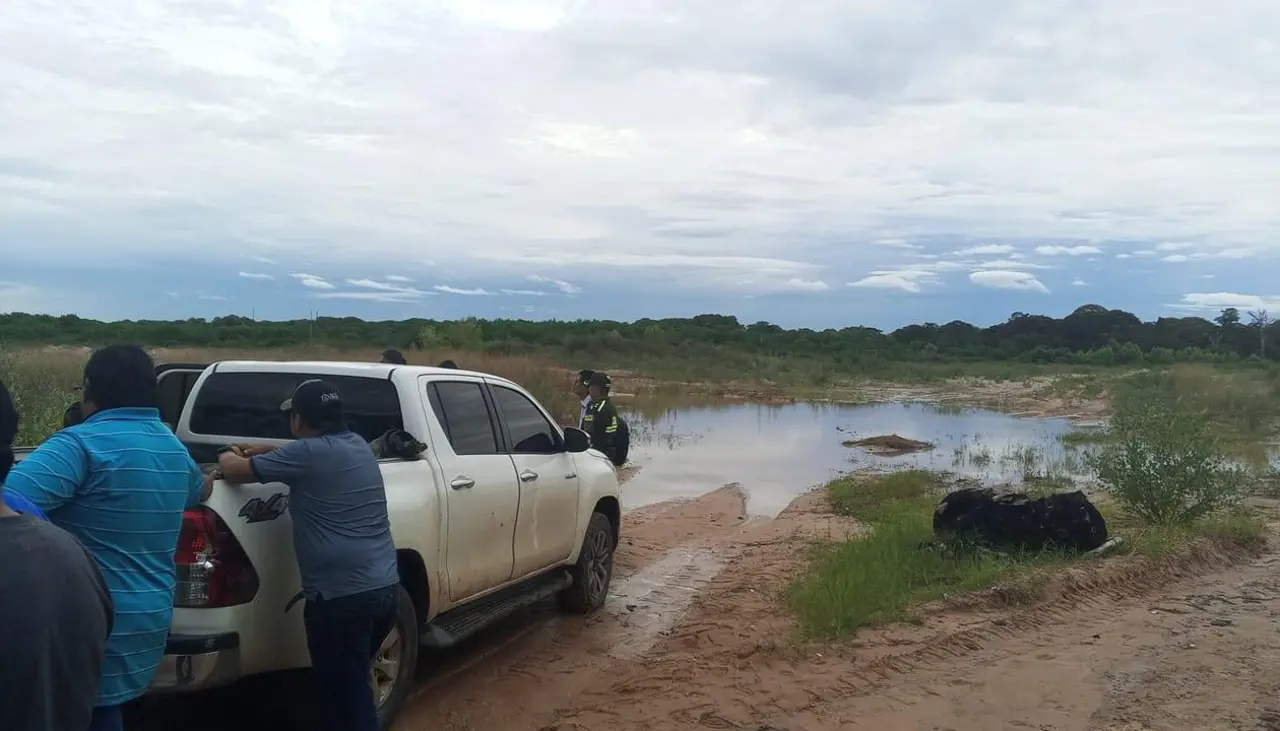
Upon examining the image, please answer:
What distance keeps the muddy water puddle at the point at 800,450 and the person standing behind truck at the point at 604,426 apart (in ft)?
14.5

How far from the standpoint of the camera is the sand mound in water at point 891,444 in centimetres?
2352

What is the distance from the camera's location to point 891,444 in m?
23.9

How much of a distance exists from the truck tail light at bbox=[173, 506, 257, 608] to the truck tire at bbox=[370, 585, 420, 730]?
102 cm

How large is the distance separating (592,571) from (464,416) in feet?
7.39

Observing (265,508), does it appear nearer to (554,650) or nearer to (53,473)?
(53,473)

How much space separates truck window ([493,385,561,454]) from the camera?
7.03 m

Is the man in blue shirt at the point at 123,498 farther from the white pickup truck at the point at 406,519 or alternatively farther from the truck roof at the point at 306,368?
the truck roof at the point at 306,368

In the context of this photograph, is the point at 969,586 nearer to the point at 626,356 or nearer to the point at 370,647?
the point at 370,647

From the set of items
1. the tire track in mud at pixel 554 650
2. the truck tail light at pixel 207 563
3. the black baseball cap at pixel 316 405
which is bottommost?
the tire track in mud at pixel 554 650

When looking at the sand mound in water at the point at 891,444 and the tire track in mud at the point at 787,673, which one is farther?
the sand mound in water at the point at 891,444

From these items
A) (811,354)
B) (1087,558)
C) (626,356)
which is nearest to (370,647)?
(1087,558)

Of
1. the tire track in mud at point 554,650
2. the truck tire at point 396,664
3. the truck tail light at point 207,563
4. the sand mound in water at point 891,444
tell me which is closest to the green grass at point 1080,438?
the sand mound in water at point 891,444

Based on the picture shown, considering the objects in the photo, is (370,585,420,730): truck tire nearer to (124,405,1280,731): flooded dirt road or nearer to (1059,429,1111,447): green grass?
(124,405,1280,731): flooded dirt road

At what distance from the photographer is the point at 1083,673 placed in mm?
6629
